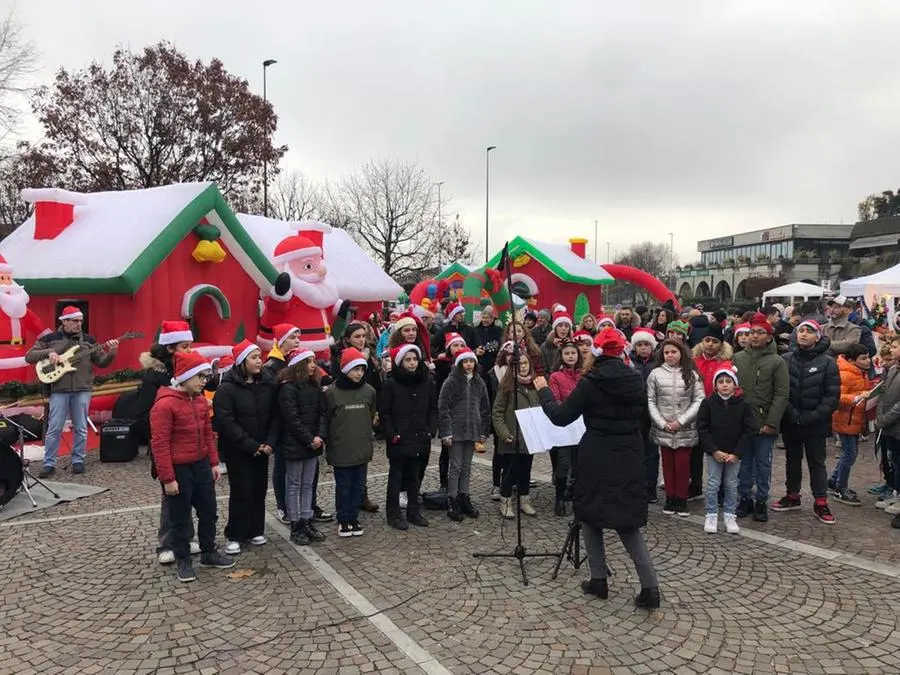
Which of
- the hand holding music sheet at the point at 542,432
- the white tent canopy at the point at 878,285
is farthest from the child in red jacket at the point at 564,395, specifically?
the white tent canopy at the point at 878,285

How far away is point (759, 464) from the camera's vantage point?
5.85 meters

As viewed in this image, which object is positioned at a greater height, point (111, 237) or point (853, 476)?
point (111, 237)

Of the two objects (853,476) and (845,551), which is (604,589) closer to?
(845,551)

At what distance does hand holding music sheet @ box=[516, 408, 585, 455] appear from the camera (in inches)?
187

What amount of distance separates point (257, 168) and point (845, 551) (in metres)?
24.1

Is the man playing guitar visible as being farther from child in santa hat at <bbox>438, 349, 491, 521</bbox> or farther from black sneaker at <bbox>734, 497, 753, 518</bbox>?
black sneaker at <bbox>734, 497, 753, 518</bbox>

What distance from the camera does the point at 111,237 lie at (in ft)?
31.9

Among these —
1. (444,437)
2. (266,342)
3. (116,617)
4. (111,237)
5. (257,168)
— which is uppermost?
(257,168)

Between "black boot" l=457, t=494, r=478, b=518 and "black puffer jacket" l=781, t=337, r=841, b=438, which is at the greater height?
"black puffer jacket" l=781, t=337, r=841, b=438

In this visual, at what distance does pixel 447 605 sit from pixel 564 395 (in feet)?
8.68

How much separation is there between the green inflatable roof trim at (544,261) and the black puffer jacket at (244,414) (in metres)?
14.5

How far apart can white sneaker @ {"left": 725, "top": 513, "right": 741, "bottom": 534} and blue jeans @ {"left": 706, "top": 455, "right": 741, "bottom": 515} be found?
0.11ft

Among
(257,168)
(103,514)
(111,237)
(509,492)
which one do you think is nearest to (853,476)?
(509,492)

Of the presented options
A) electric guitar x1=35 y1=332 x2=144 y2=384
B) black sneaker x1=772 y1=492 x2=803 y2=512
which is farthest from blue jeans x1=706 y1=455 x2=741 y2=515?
electric guitar x1=35 y1=332 x2=144 y2=384
